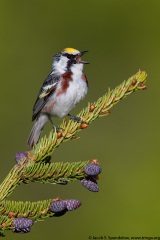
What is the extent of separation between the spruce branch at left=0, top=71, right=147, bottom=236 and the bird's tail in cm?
85

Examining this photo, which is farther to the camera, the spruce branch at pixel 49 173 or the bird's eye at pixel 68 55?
the bird's eye at pixel 68 55

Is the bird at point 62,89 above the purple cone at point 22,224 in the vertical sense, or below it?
above

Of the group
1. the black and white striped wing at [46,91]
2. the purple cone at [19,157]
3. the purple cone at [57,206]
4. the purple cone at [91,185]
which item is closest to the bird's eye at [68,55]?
the black and white striped wing at [46,91]

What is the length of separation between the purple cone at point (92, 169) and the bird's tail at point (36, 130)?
3.62ft

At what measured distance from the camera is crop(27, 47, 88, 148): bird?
313cm

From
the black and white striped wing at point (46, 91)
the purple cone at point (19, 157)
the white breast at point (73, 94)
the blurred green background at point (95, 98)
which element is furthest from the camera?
the blurred green background at point (95, 98)

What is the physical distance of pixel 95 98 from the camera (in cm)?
413

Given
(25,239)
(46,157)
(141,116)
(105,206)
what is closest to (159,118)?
(141,116)

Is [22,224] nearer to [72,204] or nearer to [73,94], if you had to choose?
[72,204]

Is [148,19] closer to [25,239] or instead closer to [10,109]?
[10,109]

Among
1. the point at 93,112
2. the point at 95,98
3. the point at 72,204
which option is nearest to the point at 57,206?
the point at 72,204

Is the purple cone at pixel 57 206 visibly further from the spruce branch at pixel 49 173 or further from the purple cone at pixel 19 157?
the purple cone at pixel 19 157

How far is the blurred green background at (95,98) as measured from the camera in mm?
3477

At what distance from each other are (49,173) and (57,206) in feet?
0.52
